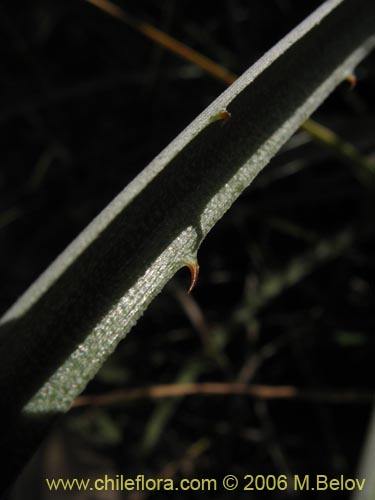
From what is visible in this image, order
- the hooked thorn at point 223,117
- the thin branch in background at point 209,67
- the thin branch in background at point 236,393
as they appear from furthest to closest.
→ the thin branch in background at point 236,393, the thin branch in background at point 209,67, the hooked thorn at point 223,117

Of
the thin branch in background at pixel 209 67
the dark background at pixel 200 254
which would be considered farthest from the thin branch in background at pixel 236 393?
the thin branch in background at pixel 209 67

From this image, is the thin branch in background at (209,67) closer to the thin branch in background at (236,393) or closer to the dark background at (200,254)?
the dark background at (200,254)

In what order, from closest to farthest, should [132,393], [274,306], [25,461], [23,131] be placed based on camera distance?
[25,461], [132,393], [274,306], [23,131]

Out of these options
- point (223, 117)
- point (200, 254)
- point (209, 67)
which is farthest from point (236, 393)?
point (223, 117)

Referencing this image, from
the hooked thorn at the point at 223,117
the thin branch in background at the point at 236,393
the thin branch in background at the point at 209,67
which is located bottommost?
the hooked thorn at the point at 223,117

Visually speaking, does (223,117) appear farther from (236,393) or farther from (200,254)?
(200,254)

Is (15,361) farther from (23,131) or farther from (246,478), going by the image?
(23,131)

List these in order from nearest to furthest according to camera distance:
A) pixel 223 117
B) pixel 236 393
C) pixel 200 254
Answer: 1. pixel 223 117
2. pixel 236 393
3. pixel 200 254

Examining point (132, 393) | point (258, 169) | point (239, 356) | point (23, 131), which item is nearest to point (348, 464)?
point (239, 356)
